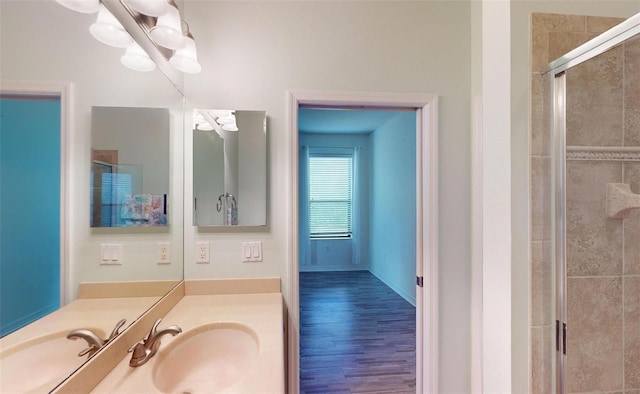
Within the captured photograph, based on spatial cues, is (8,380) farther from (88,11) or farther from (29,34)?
(88,11)

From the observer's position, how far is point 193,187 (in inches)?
60.6

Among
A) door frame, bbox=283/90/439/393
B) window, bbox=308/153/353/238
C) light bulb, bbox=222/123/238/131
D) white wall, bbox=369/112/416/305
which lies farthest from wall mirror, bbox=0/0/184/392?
window, bbox=308/153/353/238

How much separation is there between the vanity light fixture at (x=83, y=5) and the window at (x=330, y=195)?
4418 mm

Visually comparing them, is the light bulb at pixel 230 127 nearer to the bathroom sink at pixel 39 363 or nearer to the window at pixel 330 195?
the bathroom sink at pixel 39 363

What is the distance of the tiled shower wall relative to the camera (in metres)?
1.09

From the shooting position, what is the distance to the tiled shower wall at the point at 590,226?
3.58ft

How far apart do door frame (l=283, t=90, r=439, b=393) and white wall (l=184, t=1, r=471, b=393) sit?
0.14 ft

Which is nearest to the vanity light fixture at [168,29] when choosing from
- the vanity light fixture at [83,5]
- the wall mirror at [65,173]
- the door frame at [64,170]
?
the wall mirror at [65,173]

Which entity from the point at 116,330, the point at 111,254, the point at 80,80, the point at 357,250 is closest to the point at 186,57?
the point at 80,80

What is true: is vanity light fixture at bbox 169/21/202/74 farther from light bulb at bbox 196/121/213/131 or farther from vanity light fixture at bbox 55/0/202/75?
light bulb at bbox 196/121/213/131

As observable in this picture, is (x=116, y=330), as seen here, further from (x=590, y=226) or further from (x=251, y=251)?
(x=590, y=226)

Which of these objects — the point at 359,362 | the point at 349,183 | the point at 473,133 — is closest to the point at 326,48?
the point at 473,133

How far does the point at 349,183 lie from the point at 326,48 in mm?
3926

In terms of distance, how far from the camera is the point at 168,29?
1199 mm
